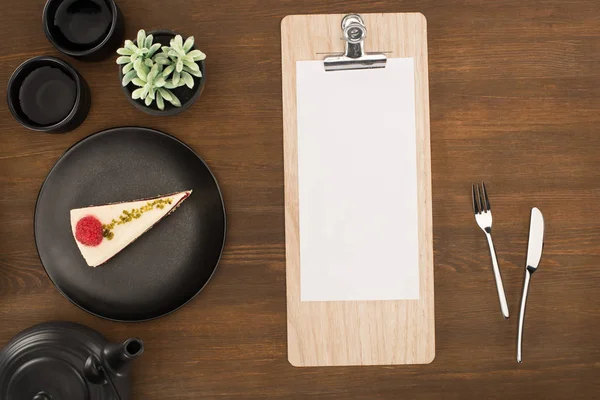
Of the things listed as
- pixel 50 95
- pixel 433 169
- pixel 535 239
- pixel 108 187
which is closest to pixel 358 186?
pixel 433 169

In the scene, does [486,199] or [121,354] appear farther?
[486,199]

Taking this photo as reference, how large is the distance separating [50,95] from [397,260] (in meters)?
0.61

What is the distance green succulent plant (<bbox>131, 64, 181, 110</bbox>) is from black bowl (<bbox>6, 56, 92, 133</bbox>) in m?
0.10

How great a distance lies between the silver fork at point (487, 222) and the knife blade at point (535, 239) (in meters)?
0.05

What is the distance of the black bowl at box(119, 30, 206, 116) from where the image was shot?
80cm

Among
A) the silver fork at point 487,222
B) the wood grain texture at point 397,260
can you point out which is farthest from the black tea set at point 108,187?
the silver fork at point 487,222

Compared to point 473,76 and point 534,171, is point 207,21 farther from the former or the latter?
point 534,171

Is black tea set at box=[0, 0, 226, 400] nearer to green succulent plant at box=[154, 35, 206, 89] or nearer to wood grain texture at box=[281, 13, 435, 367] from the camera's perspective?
green succulent plant at box=[154, 35, 206, 89]

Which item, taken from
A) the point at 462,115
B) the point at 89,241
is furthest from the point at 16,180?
the point at 462,115

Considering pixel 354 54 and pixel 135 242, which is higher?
pixel 354 54

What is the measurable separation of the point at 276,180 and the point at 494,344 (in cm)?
44

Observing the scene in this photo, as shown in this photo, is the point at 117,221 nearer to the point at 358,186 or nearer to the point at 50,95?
the point at 50,95

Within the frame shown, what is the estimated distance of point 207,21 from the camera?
2.80ft

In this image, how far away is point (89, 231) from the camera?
2.69 ft
